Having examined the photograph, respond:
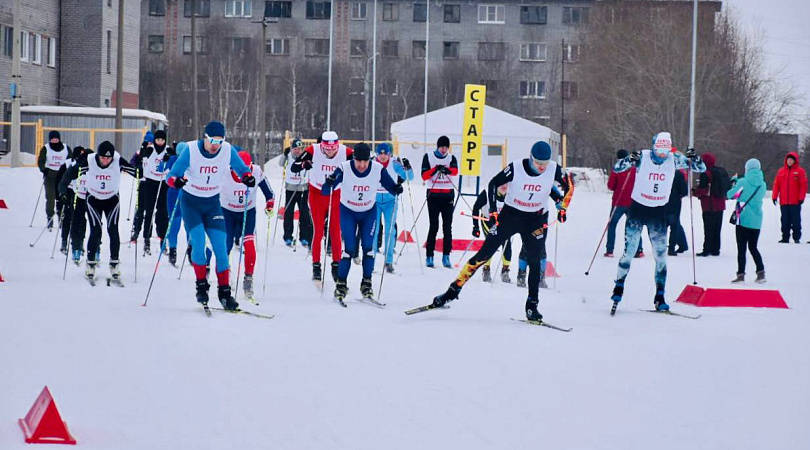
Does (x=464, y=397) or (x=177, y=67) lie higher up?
(x=177, y=67)

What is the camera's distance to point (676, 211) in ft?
51.2

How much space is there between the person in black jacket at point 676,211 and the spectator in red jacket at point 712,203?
14.9 inches

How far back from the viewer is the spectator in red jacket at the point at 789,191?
22641 mm

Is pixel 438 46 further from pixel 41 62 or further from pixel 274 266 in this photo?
pixel 274 266

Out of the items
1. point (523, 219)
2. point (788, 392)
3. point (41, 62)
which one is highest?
point (41, 62)

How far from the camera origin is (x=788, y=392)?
7.90m

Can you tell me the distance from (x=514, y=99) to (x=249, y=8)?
713 inches

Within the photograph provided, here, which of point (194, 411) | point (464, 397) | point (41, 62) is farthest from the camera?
point (41, 62)

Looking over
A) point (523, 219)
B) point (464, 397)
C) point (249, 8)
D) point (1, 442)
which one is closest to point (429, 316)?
point (523, 219)

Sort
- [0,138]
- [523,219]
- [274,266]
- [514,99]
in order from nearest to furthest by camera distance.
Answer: [523,219] < [274,266] < [0,138] < [514,99]

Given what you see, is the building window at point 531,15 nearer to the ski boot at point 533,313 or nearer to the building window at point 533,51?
the building window at point 533,51

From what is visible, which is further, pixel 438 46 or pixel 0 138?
pixel 438 46

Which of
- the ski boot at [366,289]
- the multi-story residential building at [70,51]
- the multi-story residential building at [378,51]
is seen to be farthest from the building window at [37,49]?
the ski boot at [366,289]

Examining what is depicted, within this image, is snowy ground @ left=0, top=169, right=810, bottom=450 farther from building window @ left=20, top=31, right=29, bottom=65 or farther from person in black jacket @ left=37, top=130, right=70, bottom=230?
building window @ left=20, top=31, right=29, bottom=65
